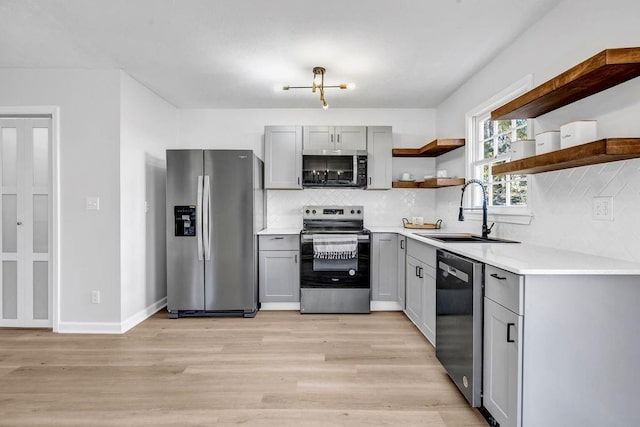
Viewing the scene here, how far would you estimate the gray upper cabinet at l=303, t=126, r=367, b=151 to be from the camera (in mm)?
3953

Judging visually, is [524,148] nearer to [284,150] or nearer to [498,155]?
[498,155]

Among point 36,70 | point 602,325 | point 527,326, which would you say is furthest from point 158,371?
point 36,70

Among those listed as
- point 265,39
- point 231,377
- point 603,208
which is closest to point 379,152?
point 265,39

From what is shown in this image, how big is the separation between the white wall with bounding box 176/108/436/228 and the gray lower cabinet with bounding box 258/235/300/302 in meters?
0.65

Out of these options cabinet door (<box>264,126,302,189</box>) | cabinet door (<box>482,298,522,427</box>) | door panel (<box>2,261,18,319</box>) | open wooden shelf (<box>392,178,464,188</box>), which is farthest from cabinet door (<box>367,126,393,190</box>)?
door panel (<box>2,261,18,319</box>)

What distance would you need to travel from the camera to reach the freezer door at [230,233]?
3.43 m

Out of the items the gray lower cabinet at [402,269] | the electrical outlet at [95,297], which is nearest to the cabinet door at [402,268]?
the gray lower cabinet at [402,269]

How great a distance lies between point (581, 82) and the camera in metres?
1.62

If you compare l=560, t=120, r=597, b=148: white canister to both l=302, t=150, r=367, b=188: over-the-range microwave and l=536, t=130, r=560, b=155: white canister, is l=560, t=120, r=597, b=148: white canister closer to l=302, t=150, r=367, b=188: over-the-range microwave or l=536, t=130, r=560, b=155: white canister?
l=536, t=130, r=560, b=155: white canister

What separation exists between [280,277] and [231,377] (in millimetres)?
1482

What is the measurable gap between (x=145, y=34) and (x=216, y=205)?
163 centimetres

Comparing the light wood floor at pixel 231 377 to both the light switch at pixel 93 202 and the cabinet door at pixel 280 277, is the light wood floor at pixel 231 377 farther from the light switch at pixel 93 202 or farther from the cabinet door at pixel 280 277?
the light switch at pixel 93 202

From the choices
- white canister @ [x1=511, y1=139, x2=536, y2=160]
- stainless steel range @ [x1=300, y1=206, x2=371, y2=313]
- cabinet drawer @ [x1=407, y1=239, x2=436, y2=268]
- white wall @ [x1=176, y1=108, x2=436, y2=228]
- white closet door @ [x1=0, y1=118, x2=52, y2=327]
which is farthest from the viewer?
white wall @ [x1=176, y1=108, x2=436, y2=228]

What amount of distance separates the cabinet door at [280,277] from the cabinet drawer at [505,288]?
90.0 inches
